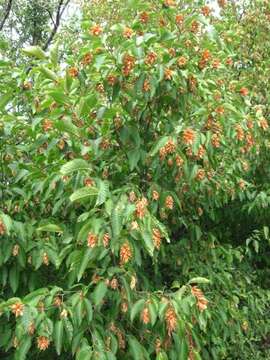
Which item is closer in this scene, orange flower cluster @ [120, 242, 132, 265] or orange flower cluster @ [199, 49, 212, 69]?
orange flower cluster @ [120, 242, 132, 265]

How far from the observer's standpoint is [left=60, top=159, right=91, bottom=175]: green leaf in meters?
2.15

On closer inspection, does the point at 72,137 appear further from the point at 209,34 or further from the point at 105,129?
the point at 209,34

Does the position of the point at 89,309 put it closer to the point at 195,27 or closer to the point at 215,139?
the point at 215,139

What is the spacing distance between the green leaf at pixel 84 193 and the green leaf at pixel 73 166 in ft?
0.32

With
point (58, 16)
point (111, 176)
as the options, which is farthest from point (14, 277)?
point (58, 16)

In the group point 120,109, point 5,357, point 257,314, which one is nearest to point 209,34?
point 120,109

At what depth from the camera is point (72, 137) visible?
8.24ft

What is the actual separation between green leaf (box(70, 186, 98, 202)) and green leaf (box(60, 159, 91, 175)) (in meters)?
0.10

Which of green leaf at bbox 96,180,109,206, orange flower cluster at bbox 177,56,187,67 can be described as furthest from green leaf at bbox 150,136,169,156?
orange flower cluster at bbox 177,56,187,67

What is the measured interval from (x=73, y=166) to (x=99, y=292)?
0.52 m

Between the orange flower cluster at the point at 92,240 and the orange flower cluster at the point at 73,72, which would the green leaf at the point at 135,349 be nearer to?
the orange flower cluster at the point at 92,240

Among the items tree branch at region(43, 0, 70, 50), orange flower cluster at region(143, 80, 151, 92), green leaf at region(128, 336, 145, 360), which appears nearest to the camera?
green leaf at region(128, 336, 145, 360)

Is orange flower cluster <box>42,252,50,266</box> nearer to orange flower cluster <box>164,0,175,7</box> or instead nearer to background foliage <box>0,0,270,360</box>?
background foliage <box>0,0,270,360</box>

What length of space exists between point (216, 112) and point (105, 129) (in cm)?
53
